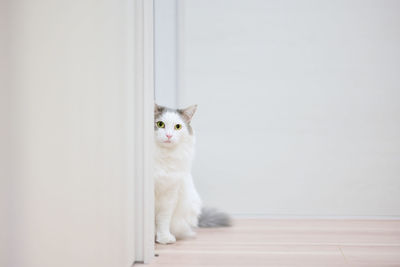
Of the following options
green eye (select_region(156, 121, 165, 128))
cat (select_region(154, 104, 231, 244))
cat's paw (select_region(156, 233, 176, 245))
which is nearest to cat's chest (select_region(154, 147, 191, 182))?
cat (select_region(154, 104, 231, 244))

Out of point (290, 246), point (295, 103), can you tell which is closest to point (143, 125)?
point (290, 246)

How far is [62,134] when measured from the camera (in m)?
0.83

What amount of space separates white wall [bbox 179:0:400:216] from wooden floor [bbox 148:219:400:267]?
0.23 meters

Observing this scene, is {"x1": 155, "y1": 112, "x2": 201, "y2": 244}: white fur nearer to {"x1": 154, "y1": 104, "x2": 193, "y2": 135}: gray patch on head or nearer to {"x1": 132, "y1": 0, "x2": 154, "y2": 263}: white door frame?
{"x1": 154, "y1": 104, "x2": 193, "y2": 135}: gray patch on head

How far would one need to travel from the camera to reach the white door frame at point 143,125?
1245mm

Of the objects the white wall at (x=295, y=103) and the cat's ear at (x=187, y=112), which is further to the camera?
the white wall at (x=295, y=103)

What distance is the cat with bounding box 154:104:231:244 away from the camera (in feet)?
5.21

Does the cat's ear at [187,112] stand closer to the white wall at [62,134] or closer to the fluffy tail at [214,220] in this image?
the fluffy tail at [214,220]

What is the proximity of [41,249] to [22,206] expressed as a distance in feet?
0.32

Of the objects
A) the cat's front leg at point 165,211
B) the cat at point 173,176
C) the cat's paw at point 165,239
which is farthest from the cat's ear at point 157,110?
the cat's paw at point 165,239

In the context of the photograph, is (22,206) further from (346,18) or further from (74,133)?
(346,18)

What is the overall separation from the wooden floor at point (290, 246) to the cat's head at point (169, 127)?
1.39 feet

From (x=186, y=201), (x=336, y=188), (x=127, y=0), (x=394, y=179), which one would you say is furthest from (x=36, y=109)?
(x=394, y=179)

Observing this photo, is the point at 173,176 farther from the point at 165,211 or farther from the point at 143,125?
the point at 143,125
